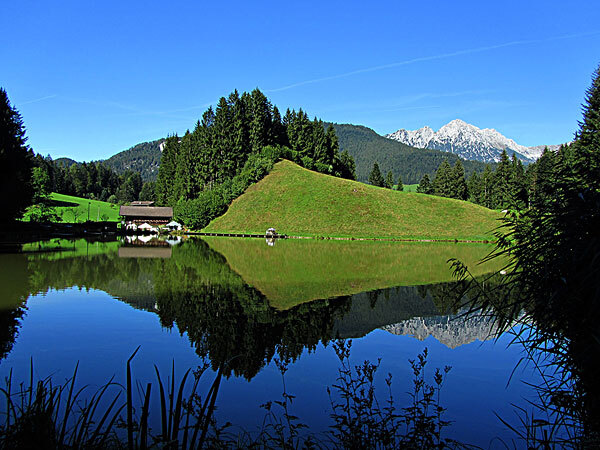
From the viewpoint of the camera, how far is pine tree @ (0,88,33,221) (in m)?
40.5

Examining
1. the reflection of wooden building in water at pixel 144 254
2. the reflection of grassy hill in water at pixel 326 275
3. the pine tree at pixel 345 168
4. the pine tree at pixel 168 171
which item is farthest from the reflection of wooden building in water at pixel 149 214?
the reflection of grassy hill in water at pixel 326 275

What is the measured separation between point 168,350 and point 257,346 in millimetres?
2051

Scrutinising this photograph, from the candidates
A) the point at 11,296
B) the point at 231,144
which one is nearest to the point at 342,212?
the point at 231,144

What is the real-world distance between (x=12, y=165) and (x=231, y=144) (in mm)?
48847

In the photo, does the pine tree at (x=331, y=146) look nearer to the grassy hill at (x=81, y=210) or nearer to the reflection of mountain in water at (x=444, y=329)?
the grassy hill at (x=81, y=210)

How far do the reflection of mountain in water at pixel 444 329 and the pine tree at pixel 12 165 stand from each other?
3920cm

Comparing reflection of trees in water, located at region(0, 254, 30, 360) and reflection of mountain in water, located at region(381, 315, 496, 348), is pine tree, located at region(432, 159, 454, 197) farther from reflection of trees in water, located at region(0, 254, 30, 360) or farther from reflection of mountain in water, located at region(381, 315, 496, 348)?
reflection of mountain in water, located at region(381, 315, 496, 348)

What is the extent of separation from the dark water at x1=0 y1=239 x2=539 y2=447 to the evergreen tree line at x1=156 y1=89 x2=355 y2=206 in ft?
220

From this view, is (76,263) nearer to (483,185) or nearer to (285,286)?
(285,286)

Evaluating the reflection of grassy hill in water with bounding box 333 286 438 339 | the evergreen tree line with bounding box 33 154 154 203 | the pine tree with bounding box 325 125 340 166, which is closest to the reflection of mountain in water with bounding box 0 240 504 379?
the reflection of grassy hill in water with bounding box 333 286 438 339

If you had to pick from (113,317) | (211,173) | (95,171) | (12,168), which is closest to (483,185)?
(211,173)

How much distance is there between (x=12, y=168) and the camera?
4216 cm

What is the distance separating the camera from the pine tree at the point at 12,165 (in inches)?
1596

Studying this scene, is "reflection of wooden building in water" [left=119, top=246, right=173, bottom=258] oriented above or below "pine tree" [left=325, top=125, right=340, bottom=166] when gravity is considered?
below
